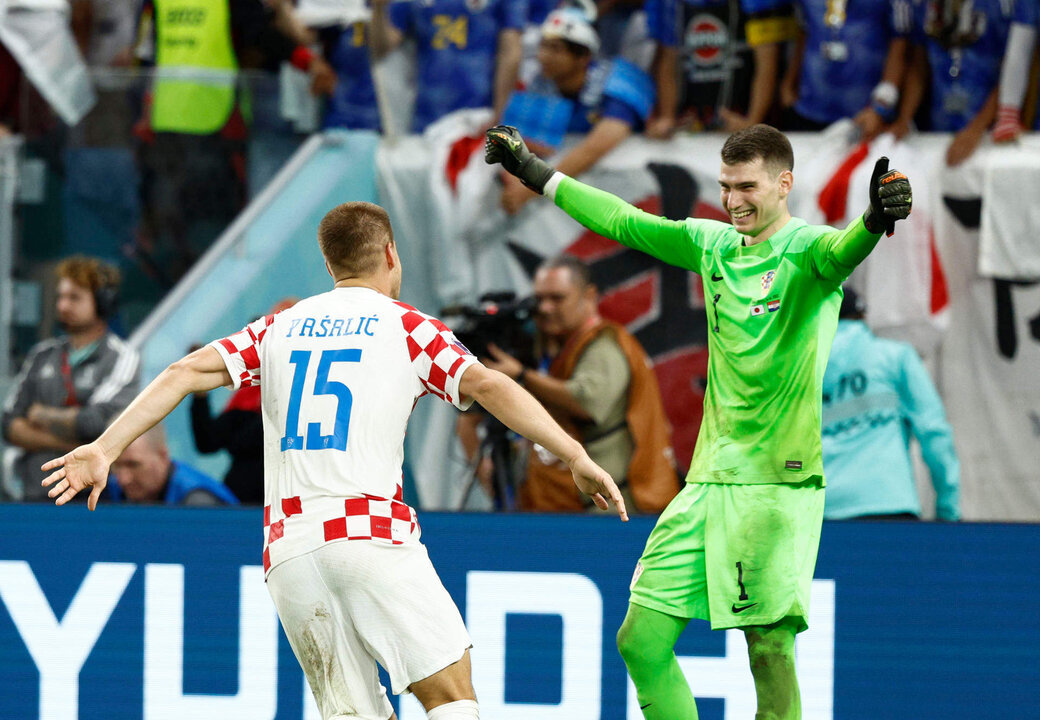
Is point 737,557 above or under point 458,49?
under

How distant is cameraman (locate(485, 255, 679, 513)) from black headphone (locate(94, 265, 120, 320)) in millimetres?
2051

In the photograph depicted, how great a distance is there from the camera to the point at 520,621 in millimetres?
5695

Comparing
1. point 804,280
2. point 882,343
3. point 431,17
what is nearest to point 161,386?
point 804,280

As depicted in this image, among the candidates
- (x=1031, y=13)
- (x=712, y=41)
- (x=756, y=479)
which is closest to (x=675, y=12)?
(x=712, y=41)

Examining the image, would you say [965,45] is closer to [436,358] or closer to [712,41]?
[712,41]

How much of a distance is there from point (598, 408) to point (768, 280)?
7.72ft

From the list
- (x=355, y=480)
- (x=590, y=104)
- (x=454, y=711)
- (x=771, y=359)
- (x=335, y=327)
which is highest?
(x=590, y=104)

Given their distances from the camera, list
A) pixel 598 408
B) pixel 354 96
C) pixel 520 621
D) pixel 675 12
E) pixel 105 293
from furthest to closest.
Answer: pixel 354 96
pixel 675 12
pixel 105 293
pixel 598 408
pixel 520 621

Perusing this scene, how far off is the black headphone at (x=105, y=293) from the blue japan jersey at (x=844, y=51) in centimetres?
399

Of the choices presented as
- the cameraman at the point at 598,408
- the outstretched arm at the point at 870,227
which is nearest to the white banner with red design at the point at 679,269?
the cameraman at the point at 598,408

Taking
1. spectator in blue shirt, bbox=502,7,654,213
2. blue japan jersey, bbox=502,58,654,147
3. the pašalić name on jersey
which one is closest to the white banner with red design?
spectator in blue shirt, bbox=502,7,654,213

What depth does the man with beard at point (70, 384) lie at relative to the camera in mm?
7300

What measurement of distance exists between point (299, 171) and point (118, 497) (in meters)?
2.55

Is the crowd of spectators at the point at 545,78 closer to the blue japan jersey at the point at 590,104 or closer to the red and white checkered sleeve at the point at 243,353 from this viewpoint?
the blue japan jersey at the point at 590,104
